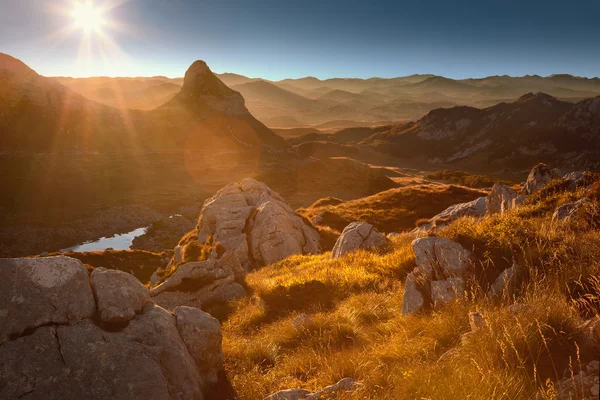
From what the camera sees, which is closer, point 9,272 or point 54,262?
point 9,272

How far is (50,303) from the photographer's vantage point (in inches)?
221

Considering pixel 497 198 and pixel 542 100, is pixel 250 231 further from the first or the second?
pixel 542 100

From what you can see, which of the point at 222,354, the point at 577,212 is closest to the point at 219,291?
the point at 222,354

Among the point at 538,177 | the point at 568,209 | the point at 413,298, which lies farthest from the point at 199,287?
the point at 538,177

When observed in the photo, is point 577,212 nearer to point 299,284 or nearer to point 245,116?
point 299,284

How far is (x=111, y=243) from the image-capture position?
2211 inches

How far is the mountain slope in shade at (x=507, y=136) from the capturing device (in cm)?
11569

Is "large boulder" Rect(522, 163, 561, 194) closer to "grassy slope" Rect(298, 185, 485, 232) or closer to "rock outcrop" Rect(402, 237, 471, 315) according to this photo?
"grassy slope" Rect(298, 185, 485, 232)

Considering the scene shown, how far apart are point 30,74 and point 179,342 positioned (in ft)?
484

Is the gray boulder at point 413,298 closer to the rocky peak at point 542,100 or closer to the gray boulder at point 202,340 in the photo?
the gray boulder at point 202,340

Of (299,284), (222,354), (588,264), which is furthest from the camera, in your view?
(299,284)

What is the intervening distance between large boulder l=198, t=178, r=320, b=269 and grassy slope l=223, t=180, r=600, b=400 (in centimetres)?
1261

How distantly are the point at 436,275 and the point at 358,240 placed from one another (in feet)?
32.6

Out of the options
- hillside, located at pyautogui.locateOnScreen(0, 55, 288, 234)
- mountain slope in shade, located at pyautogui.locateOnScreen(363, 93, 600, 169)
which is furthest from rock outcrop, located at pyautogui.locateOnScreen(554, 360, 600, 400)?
mountain slope in shade, located at pyautogui.locateOnScreen(363, 93, 600, 169)
